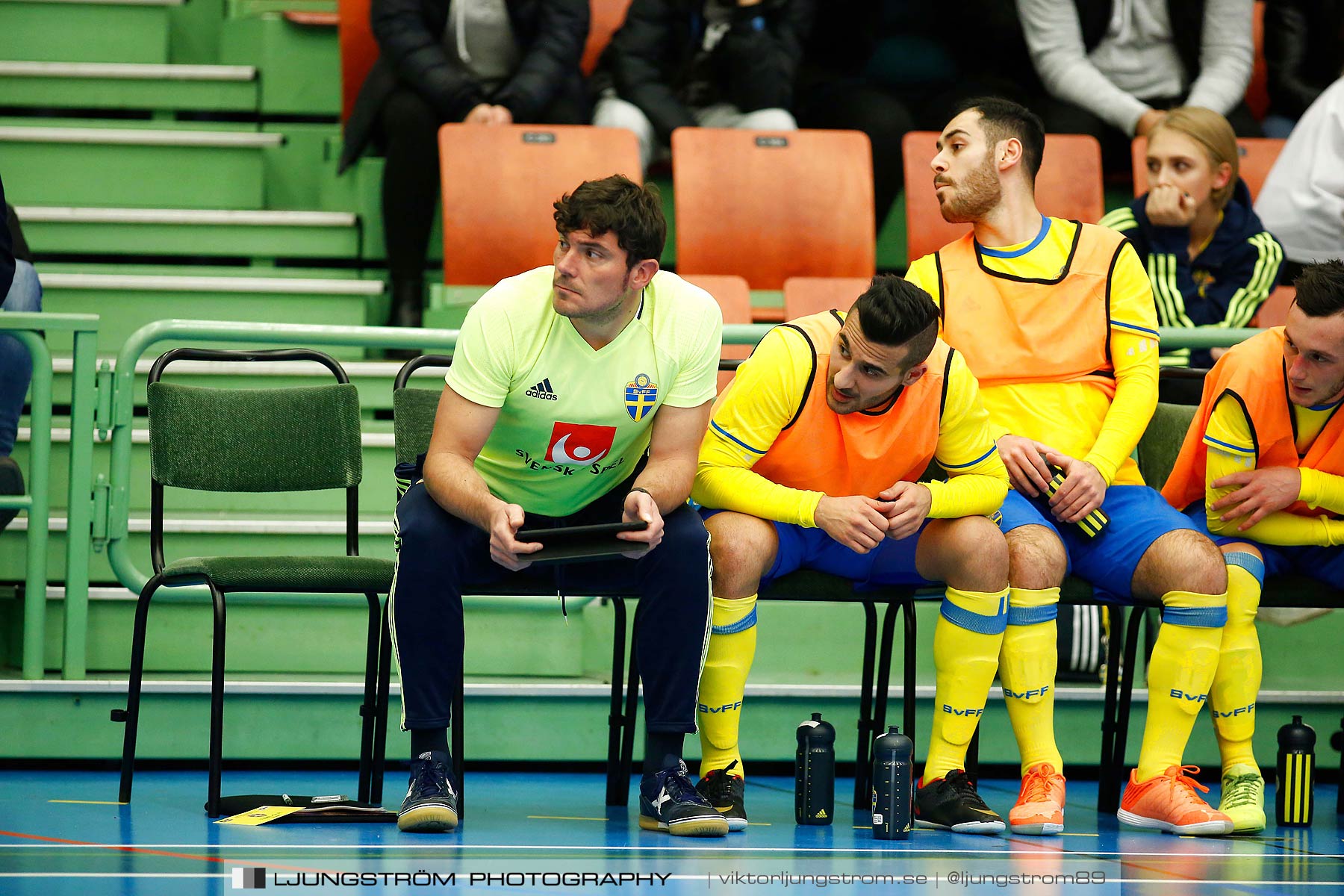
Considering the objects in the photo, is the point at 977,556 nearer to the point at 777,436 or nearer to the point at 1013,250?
the point at 777,436

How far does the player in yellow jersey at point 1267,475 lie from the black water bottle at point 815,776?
2.79ft

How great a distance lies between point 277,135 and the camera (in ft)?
18.0

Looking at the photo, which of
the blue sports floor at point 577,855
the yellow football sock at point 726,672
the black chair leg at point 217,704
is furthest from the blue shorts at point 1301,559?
the black chair leg at point 217,704

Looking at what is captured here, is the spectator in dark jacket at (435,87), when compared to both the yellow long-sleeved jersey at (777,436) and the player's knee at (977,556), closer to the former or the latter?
the yellow long-sleeved jersey at (777,436)

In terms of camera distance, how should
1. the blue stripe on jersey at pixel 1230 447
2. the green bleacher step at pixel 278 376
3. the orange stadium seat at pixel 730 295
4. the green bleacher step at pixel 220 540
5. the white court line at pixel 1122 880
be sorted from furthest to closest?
the orange stadium seat at pixel 730 295 → the green bleacher step at pixel 278 376 → the green bleacher step at pixel 220 540 → the blue stripe on jersey at pixel 1230 447 → the white court line at pixel 1122 880

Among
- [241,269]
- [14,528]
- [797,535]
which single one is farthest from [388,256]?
[797,535]

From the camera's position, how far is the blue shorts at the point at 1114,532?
325cm

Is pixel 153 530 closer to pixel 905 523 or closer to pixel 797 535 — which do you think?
pixel 797 535

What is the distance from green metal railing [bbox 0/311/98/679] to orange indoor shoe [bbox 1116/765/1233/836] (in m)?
2.39

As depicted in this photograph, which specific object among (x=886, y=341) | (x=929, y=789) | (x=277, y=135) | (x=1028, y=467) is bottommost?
(x=929, y=789)

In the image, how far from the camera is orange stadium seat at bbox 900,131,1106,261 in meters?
5.11

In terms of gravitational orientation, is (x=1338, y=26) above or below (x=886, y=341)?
above

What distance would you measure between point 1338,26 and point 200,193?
437 cm

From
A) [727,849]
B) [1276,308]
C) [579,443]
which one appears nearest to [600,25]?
[1276,308]
